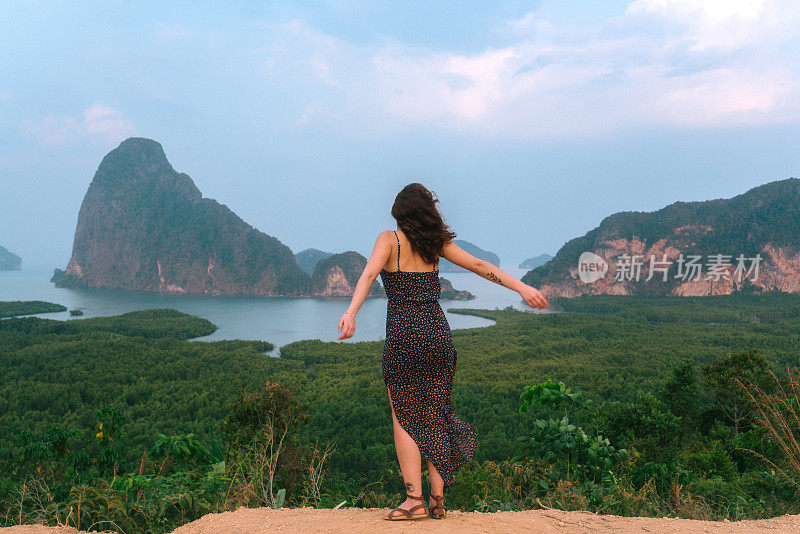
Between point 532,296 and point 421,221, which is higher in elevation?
point 421,221

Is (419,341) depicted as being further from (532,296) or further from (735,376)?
(735,376)

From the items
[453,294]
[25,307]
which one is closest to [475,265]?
[25,307]

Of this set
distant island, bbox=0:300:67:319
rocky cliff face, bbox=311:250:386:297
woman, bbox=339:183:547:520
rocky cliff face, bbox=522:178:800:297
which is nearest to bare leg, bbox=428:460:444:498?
woman, bbox=339:183:547:520

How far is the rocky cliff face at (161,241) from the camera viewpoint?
220 feet

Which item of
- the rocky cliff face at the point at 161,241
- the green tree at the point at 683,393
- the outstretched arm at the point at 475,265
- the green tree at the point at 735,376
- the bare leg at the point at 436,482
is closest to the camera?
the bare leg at the point at 436,482

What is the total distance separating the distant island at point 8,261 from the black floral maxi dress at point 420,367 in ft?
461

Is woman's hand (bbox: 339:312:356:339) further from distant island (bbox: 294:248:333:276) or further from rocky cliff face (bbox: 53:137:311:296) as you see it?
distant island (bbox: 294:248:333:276)

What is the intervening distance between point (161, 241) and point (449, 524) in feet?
266

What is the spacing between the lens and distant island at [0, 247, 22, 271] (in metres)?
105

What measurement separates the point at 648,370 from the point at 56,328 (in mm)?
29210

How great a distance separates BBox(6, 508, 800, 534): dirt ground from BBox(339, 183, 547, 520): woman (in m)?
0.15

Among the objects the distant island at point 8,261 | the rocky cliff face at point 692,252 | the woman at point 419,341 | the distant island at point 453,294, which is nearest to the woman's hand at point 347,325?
the woman at point 419,341

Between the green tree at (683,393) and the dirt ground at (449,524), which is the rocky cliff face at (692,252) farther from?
the dirt ground at (449,524)

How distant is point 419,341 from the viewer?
2059mm
